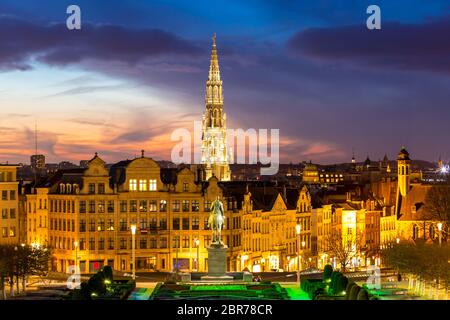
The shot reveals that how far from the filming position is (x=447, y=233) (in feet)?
496

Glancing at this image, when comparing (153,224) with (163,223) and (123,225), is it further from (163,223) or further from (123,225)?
(123,225)

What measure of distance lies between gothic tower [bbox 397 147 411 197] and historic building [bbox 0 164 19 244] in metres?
75.2

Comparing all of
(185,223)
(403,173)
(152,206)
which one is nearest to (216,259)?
(185,223)

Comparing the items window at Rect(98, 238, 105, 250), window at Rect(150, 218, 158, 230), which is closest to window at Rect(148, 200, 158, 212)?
window at Rect(150, 218, 158, 230)

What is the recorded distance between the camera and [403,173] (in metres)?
195

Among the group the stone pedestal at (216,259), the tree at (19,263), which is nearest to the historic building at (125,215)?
the tree at (19,263)

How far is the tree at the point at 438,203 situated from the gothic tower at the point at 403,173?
10405mm

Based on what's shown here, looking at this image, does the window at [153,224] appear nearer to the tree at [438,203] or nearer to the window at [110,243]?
the window at [110,243]

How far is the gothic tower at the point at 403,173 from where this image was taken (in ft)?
634

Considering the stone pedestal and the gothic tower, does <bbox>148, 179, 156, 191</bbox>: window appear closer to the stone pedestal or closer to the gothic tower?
the stone pedestal

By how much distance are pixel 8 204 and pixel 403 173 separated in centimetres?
7786

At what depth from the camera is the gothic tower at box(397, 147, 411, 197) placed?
193375 mm
